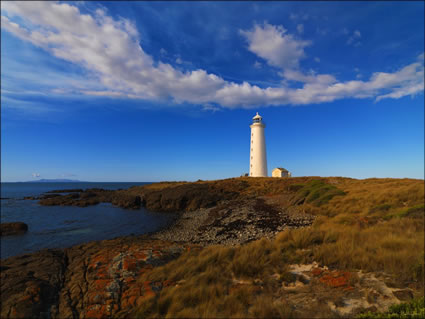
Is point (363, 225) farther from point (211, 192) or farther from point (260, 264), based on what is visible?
point (211, 192)

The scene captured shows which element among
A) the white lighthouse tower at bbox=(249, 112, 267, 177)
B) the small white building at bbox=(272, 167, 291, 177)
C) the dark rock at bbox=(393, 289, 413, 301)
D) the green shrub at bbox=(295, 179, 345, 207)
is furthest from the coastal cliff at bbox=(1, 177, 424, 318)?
the small white building at bbox=(272, 167, 291, 177)

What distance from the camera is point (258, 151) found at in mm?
39656

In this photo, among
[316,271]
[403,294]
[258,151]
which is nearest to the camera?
[403,294]

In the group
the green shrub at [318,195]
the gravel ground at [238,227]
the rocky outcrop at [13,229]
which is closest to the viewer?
the gravel ground at [238,227]

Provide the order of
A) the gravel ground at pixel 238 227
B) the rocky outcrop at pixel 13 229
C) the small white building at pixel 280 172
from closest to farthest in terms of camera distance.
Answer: the gravel ground at pixel 238 227, the rocky outcrop at pixel 13 229, the small white building at pixel 280 172

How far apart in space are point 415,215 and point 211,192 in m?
21.7

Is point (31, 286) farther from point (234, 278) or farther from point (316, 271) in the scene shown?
point (316, 271)

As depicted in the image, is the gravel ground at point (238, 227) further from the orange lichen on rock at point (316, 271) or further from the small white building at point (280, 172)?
the small white building at point (280, 172)

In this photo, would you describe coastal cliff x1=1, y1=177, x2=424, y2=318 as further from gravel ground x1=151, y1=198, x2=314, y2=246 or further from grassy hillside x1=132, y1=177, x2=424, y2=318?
gravel ground x1=151, y1=198, x2=314, y2=246

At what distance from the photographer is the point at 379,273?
547 centimetres

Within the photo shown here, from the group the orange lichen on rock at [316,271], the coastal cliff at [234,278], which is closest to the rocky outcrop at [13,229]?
the coastal cliff at [234,278]

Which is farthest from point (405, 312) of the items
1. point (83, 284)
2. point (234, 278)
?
point (83, 284)

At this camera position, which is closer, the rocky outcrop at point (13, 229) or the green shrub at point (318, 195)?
the green shrub at point (318, 195)

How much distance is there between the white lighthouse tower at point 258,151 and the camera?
39.5 meters
